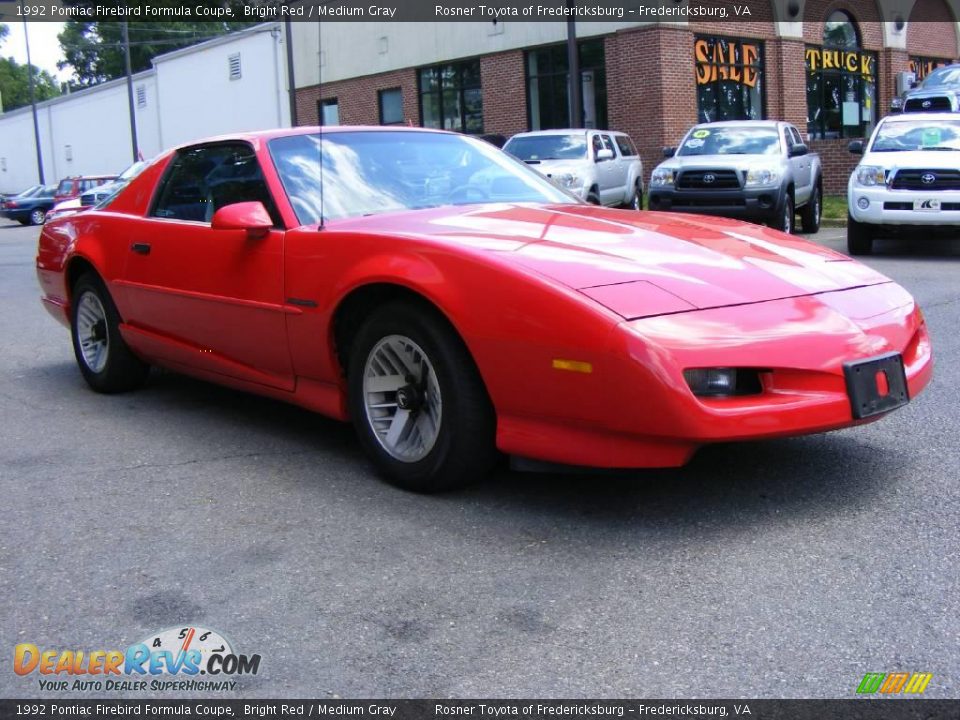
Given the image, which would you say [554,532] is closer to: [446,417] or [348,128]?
[446,417]

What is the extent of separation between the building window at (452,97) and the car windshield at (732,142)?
497 inches

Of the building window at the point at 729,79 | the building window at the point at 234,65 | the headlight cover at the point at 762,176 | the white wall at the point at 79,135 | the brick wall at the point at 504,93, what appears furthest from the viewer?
the white wall at the point at 79,135

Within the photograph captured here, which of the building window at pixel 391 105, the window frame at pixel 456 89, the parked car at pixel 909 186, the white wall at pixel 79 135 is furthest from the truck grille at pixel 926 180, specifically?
the white wall at pixel 79 135

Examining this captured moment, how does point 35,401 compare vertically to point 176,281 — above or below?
below

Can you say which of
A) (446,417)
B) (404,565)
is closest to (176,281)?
(446,417)

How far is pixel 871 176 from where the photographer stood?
12.8 metres

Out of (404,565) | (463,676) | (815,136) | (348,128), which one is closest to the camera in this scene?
(463,676)

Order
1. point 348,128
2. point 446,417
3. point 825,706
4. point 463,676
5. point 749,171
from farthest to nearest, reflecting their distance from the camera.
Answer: point 749,171 → point 348,128 → point 446,417 → point 463,676 → point 825,706

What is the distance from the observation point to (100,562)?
11.7 feet

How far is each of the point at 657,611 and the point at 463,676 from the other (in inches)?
24.5

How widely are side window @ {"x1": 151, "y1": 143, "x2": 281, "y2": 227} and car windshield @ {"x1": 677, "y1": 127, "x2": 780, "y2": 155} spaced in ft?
38.9

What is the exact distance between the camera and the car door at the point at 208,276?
15.5 feet

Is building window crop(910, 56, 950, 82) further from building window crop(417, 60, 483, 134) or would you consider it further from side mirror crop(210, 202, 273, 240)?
side mirror crop(210, 202, 273, 240)

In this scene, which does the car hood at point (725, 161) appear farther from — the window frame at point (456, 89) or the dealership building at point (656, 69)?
the window frame at point (456, 89)
